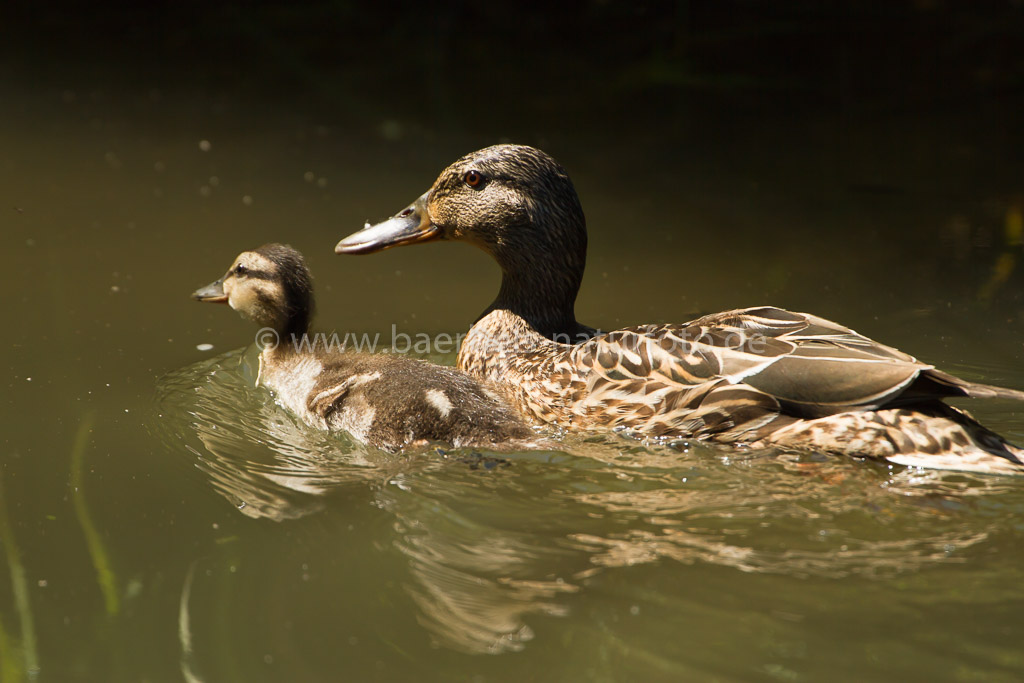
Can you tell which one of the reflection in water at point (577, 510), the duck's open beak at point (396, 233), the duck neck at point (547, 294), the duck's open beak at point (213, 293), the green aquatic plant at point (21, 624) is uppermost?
the duck's open beak at point (396, 233)

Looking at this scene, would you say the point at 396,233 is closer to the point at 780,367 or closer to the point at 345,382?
the point at 345,382

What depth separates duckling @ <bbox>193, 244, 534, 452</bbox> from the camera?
3682mm

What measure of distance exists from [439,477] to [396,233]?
4.33ft

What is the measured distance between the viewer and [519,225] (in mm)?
4223

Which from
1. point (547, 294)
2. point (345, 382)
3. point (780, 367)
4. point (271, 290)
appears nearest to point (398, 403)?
point (345, 382)

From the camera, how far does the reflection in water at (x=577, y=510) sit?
2799 mm

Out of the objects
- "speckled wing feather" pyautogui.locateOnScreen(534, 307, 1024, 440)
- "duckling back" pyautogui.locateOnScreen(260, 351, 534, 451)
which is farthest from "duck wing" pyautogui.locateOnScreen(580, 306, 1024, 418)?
"duckling back" pyautogui.locateOnScreen(260, 351, 534, 451)

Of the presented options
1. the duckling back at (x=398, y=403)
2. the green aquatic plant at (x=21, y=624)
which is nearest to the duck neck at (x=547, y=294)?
the duckling back at (x=398, y=403)

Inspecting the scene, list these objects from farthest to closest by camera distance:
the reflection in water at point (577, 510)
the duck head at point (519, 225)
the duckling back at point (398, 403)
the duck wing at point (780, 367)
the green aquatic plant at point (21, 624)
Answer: the duck head at point (519, 225) → the duckling back at point (398, 403) → the duck wing at point (780, 367) → the reflection in water at point (577, 510) → the green aquatic plant at point (21, 624)

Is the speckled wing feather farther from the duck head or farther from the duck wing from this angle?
the duck head

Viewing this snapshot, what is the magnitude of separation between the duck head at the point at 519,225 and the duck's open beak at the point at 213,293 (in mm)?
585

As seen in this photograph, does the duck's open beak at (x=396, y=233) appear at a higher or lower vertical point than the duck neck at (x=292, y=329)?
higher

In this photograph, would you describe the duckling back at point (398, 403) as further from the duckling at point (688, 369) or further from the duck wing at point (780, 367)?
the duck wing at point (780, 367)

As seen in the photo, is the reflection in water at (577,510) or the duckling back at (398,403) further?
the duckling back at (398,403)
